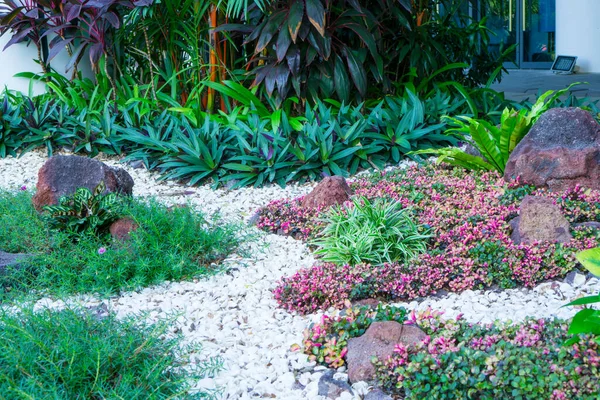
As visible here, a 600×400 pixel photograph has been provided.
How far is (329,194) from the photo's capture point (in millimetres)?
3883

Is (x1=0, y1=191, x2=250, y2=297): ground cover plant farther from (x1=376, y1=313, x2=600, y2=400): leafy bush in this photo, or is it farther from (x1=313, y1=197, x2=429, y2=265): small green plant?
(x1=376, y1=313, x2=600, y2=400): leafy bush

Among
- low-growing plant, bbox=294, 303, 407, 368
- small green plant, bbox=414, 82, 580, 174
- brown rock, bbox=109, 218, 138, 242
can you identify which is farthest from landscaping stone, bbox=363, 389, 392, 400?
small green plant, bbox=414, 82, 580, 174

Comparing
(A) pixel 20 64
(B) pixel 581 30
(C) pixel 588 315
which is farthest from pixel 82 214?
(B) pixel 581 30

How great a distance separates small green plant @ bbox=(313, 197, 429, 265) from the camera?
3230 mm

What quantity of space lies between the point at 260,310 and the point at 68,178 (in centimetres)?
173

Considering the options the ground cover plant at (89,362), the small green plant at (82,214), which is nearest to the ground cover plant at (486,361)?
the ground cover plant at (89,362)

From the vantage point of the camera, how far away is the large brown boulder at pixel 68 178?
391 centimetres

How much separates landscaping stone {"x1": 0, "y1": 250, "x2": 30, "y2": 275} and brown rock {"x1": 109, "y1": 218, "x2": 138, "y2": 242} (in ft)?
1.47

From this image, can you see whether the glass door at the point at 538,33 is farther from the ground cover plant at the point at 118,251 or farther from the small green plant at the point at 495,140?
the ground cover plant at the point at 118,251

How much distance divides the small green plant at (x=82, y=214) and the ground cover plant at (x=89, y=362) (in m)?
1.23

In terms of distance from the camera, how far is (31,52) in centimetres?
708

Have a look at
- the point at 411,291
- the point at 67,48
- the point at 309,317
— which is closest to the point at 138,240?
the point at 309,317

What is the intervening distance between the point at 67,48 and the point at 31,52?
17.3 inches

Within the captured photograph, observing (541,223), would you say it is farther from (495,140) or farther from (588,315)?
(588,315)
